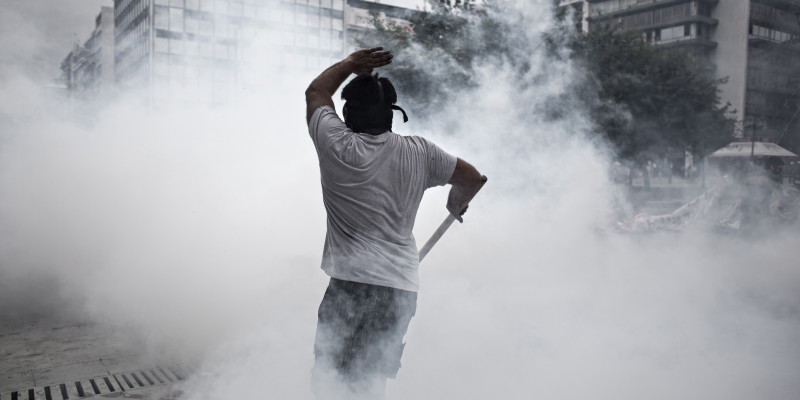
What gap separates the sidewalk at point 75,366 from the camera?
10.7 feet

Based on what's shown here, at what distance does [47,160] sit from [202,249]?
6.03ft

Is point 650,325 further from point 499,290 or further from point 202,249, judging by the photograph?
point 202,249

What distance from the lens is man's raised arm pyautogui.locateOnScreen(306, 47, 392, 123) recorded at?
2.14 m

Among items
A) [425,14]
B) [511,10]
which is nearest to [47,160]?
[511,10]

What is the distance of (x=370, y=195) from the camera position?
2.05 metres

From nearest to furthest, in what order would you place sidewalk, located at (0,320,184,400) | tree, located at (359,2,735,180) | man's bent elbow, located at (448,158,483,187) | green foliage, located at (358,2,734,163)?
1. man's bent elbow, located at (448,158,483,187)
2. sidewalk, located at (0,320,184,400)
3. green foliage, located at (358,2,734,163)
4. tree, located at (359,2,735,180)

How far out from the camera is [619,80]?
707 inches

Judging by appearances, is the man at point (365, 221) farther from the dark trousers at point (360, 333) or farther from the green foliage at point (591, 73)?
the green foliage at point (591, 73)

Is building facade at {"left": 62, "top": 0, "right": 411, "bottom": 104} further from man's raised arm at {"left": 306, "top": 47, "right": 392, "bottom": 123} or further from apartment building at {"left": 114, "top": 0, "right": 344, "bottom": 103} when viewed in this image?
man's raised arm at {"left": 306, "top": 47, "right": 392, "bottom": 123}

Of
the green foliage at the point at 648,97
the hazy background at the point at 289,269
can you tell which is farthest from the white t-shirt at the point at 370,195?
the green foliage at the point at 648,97

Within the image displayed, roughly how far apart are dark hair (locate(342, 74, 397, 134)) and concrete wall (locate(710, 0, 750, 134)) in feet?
110

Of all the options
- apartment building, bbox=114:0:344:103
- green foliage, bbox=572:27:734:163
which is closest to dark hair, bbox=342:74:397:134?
apartment building, bbox=114:0:344:103

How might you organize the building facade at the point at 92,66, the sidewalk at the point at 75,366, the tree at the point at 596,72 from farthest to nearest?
the tree at the point at 596,72, the building facade at the point at 92,66, the sidewalk at the point at 75,366

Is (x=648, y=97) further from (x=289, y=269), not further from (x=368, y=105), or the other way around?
(x=368, y=105)
